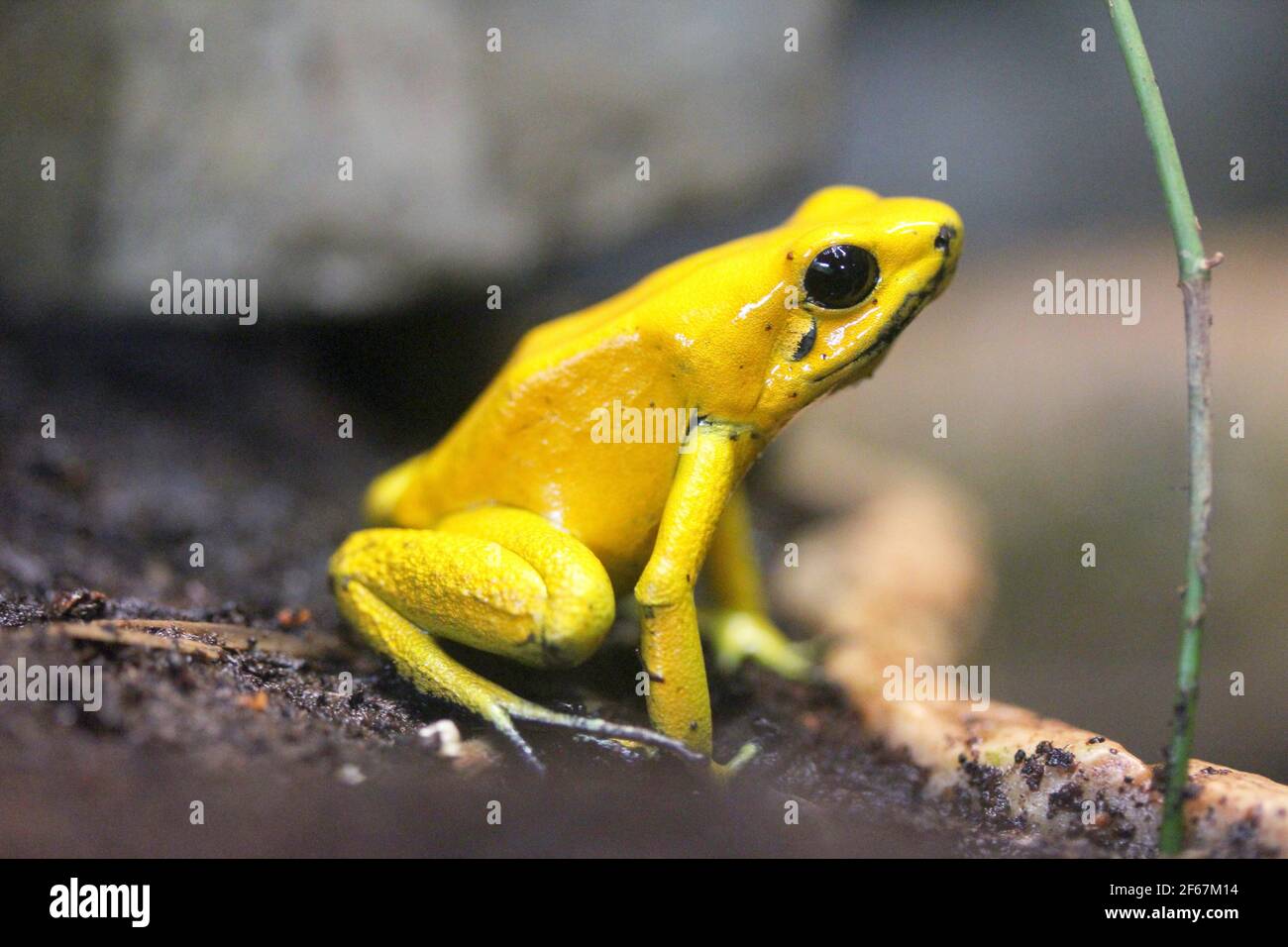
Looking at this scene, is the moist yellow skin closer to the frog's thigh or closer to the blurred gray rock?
the frog's thigh

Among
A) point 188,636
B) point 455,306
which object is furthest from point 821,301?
point 455,306

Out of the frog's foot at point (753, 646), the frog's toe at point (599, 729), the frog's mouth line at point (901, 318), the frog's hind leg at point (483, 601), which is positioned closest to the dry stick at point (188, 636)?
the frog's hind leg at point (483, 601)

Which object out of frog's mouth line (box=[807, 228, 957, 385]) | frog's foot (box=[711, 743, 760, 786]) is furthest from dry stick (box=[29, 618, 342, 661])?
frog's mouth line (box=[807, 228, 957, 385])

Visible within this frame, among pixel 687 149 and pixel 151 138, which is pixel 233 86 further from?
pixel 687 149

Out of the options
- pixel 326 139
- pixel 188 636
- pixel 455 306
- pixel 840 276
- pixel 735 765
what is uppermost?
pixel 326 139

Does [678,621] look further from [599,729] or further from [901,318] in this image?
[901,318]
